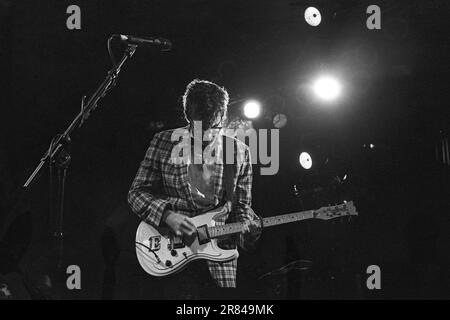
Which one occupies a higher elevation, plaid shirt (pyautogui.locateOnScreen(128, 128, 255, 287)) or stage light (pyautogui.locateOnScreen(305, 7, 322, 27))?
stage light (pyautogui.locateOnScreen(305, 7, 322, 27))

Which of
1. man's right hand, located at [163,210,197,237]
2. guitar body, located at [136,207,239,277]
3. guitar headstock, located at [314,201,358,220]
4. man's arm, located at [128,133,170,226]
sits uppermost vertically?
man's arm, located at [128,133,170,226]

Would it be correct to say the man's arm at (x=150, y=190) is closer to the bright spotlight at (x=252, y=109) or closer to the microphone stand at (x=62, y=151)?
the microphone stand at (x=62, y=151)

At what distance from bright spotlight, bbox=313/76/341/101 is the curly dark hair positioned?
533mm

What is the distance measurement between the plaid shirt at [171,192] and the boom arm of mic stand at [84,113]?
0.39 m

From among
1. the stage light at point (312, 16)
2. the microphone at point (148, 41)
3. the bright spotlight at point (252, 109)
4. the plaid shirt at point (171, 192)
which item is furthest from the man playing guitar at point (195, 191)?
the stage light at point (312, 16)

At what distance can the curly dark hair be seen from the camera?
106 inches

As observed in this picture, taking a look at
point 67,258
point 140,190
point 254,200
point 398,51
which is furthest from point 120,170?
point 398,51

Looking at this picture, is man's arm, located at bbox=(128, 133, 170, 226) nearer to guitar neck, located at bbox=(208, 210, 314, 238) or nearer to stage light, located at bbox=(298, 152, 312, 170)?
guitar neck, located at bbox=(208, 210, 314, 238)

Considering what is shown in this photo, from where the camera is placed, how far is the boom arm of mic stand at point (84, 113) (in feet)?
8.71

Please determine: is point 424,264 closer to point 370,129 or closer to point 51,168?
point 370,129

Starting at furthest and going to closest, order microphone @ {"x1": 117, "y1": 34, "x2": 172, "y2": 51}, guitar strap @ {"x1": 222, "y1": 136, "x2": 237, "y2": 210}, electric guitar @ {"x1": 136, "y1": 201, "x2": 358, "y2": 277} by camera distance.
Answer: microphone @ {"x1": 117, "y1": 34, "x2": 172, "y2": 51} → guitar strap @ {"x1": 222, "y1": 136, "x2": 237, "y2": 210} → electric guitar @ {"x1": 136, "y1": 201, "x2": 358, "y2": 277}

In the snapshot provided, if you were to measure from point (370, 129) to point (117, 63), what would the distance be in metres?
1.48

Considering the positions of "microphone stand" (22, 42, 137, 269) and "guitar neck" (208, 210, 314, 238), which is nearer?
"guitar neck" (208, 210, 314, 238)

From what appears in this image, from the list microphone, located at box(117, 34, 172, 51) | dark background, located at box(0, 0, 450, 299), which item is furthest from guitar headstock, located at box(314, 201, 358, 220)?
microphone, located at box(117, 34, 172, 51)
